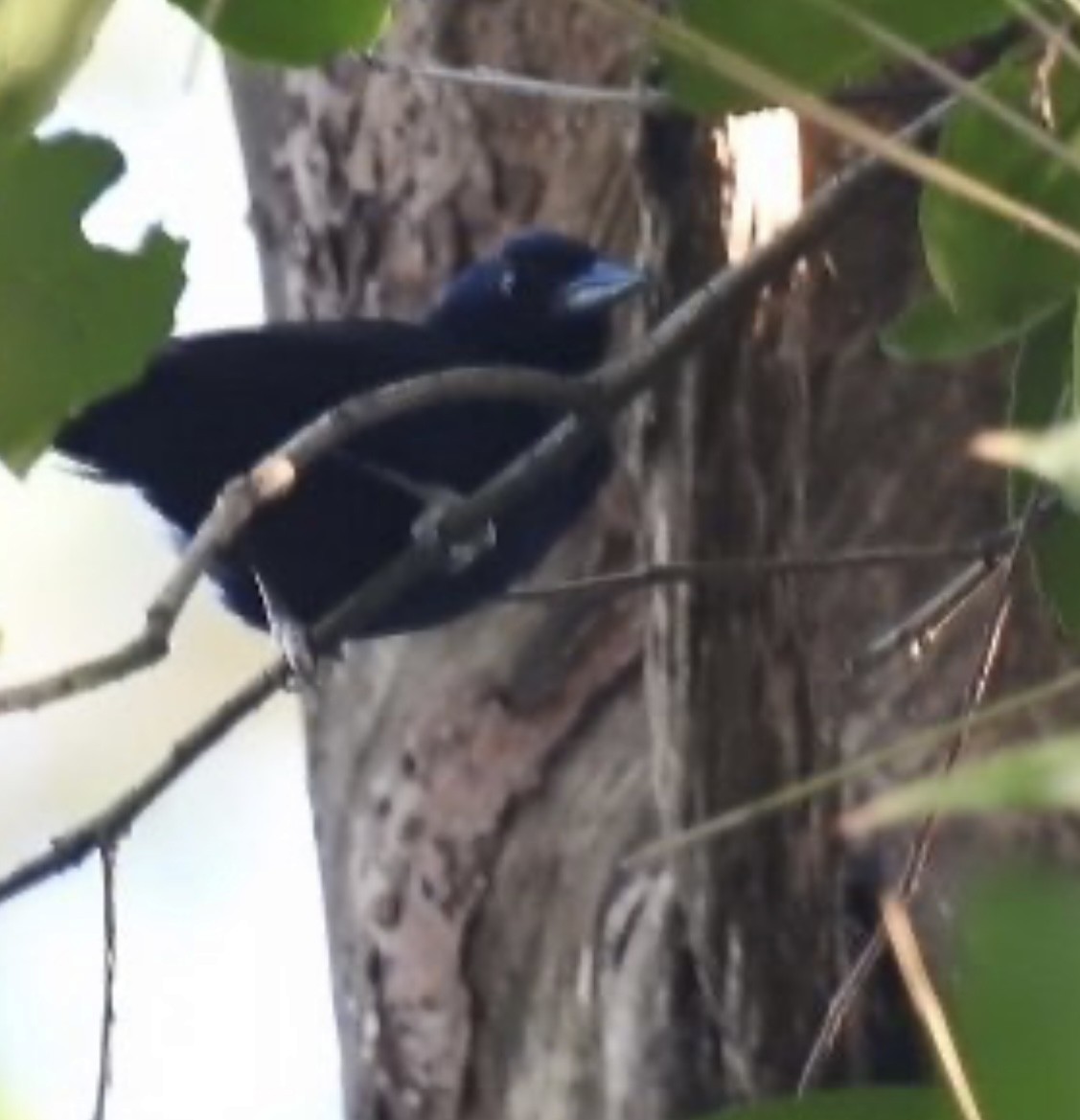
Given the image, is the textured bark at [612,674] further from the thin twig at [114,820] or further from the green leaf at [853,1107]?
the green leaf at [853,1107]

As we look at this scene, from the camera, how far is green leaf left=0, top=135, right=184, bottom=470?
82 cm

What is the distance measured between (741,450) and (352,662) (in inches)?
41.1

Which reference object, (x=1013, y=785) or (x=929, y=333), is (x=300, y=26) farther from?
(x=1013, y=785)

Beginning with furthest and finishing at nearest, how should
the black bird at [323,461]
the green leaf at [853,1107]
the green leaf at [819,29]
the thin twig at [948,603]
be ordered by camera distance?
the black bird at [323,461], the thin twig at [948,603], the green leaf at [819,29], the green leaf at [853,1107]

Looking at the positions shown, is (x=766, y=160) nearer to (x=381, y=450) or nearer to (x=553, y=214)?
(x=381, y=450)

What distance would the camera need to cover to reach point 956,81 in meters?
0.53

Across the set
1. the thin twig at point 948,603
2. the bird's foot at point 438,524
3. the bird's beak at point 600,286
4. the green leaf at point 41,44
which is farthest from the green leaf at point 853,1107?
the bird's beak at point 600,286

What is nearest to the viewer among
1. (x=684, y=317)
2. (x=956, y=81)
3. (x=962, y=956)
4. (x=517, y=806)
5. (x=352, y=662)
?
(x=962, y=956)

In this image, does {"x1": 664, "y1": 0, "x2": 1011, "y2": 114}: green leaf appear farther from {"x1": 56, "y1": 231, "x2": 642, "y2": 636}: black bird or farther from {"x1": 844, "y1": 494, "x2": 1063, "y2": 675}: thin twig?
{"x1": 56, "y1": 231, "x2": 642, "y2": 636}: black bird

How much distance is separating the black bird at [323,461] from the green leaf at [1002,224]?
34.8 inches

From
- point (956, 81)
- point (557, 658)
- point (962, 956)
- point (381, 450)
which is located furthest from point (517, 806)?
point (962, 956)

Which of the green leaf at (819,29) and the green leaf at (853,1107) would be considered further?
the green leaf at (819,29)

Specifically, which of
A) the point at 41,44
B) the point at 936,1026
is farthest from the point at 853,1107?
the point at 41,44

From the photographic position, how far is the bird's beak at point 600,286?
1.90 m
